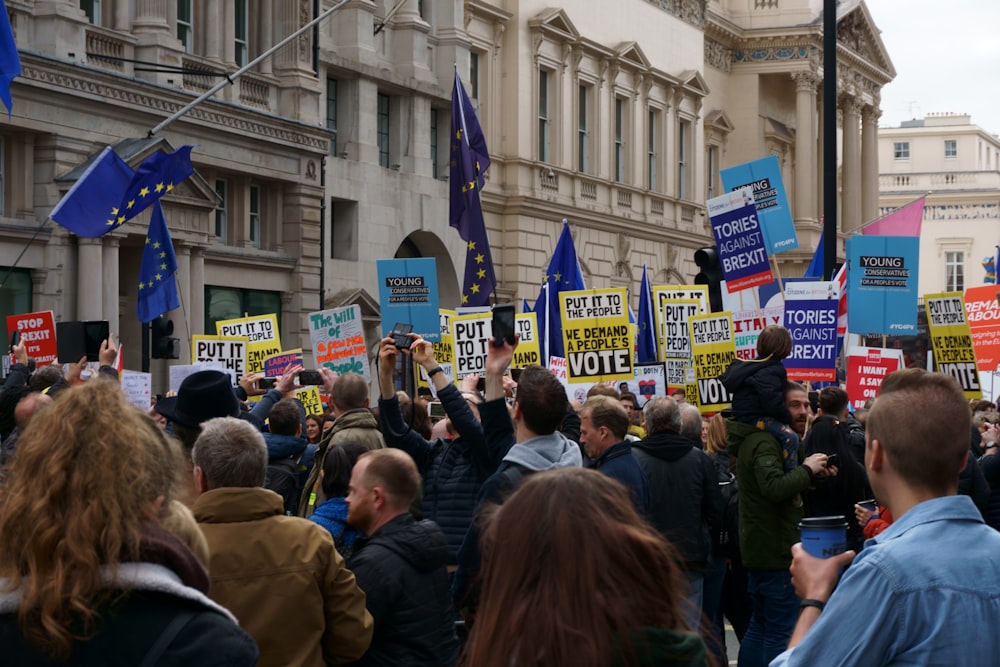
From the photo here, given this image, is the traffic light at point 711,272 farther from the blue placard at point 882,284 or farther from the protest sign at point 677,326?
the blue placard at point 882,284

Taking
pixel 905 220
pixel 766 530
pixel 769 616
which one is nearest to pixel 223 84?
pixel 905 220

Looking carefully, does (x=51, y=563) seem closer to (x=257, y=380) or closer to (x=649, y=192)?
(x=257, y=380)

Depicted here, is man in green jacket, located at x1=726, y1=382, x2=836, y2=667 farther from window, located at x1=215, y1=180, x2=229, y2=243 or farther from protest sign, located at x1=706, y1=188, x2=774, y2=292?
window, located at x1=215, y1=180, x2=229, y2=243

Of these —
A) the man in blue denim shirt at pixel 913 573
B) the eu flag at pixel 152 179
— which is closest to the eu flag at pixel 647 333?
the eu flag at pixel 152 179

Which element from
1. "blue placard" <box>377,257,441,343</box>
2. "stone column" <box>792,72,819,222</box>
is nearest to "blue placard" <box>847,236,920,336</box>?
"blue placard" <box>377,257,441,343</box>

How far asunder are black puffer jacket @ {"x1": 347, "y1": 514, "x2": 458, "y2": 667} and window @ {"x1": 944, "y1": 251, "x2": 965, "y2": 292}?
9688 centimetres

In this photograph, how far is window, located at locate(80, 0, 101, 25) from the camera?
23.0m

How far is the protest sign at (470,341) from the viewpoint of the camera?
49.4 ft

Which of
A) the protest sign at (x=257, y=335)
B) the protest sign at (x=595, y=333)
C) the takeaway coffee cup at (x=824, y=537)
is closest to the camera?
the takeaway coffee cup at (x=824, y=537)

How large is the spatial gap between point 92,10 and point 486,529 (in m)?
21.7

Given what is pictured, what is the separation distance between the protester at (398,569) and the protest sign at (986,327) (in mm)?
13323

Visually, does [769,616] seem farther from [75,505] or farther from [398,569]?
[75,505]

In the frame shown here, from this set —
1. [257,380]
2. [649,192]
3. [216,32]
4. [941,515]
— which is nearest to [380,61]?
[216,32]

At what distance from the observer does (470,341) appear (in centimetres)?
1514
